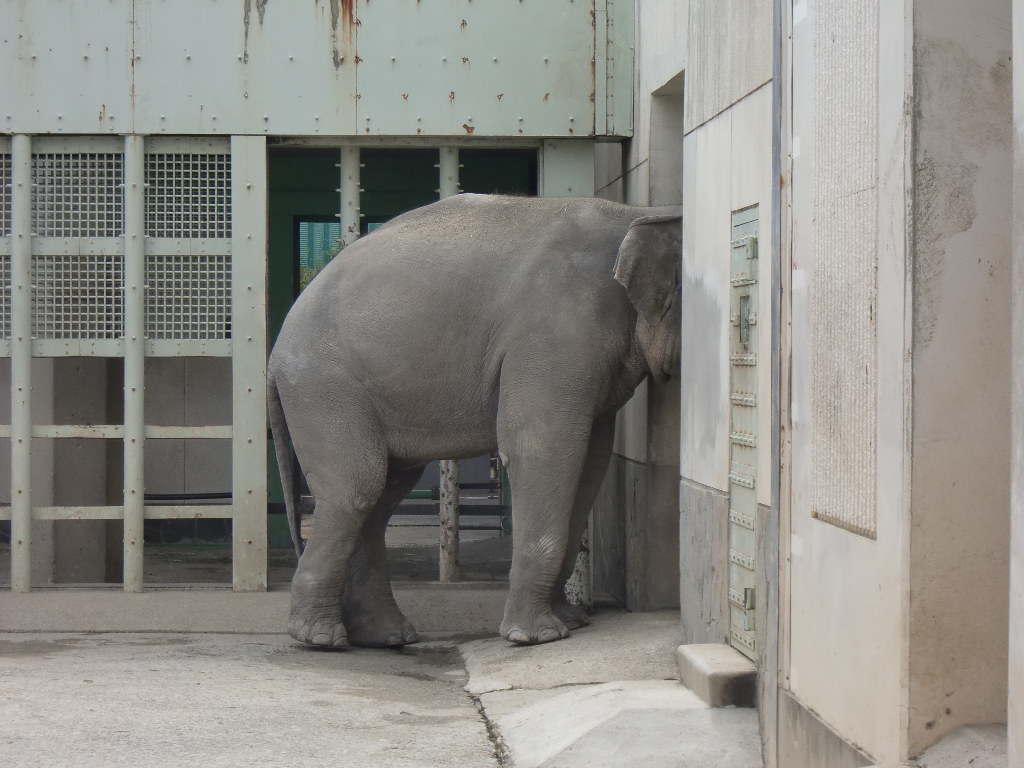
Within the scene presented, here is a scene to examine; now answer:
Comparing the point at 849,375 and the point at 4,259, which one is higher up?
the point at 4,259

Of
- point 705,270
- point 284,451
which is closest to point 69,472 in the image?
point 284,451

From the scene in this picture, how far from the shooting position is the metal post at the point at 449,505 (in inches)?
318

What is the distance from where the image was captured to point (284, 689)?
242 inches

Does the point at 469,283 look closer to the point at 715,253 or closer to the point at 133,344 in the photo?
the point at 715,253

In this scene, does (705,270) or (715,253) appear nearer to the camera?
(715,253)

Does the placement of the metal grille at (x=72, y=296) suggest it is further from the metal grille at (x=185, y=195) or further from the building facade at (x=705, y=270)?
the metal grille at (x=185, y=195)

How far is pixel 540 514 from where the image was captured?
22.4 feet

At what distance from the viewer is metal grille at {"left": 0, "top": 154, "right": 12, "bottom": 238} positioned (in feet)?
26.3

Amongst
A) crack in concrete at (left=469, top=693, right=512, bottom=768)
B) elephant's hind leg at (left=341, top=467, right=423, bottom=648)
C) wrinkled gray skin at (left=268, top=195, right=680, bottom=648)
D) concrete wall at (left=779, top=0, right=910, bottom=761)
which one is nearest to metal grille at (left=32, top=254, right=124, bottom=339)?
wrinkled gray skin at (left=268, top=195, right=680, bottom=648)

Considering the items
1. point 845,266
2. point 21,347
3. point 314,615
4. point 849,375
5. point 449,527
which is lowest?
point 314,615

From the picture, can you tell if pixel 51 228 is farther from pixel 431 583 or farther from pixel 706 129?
pixel 706 129

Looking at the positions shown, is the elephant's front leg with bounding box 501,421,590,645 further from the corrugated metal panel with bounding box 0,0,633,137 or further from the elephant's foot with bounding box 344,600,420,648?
the corrugated metal panel with bounding box 0,0,633,137

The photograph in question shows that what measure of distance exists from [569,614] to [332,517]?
1.24 meters

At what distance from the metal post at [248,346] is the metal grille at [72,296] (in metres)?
0.69
